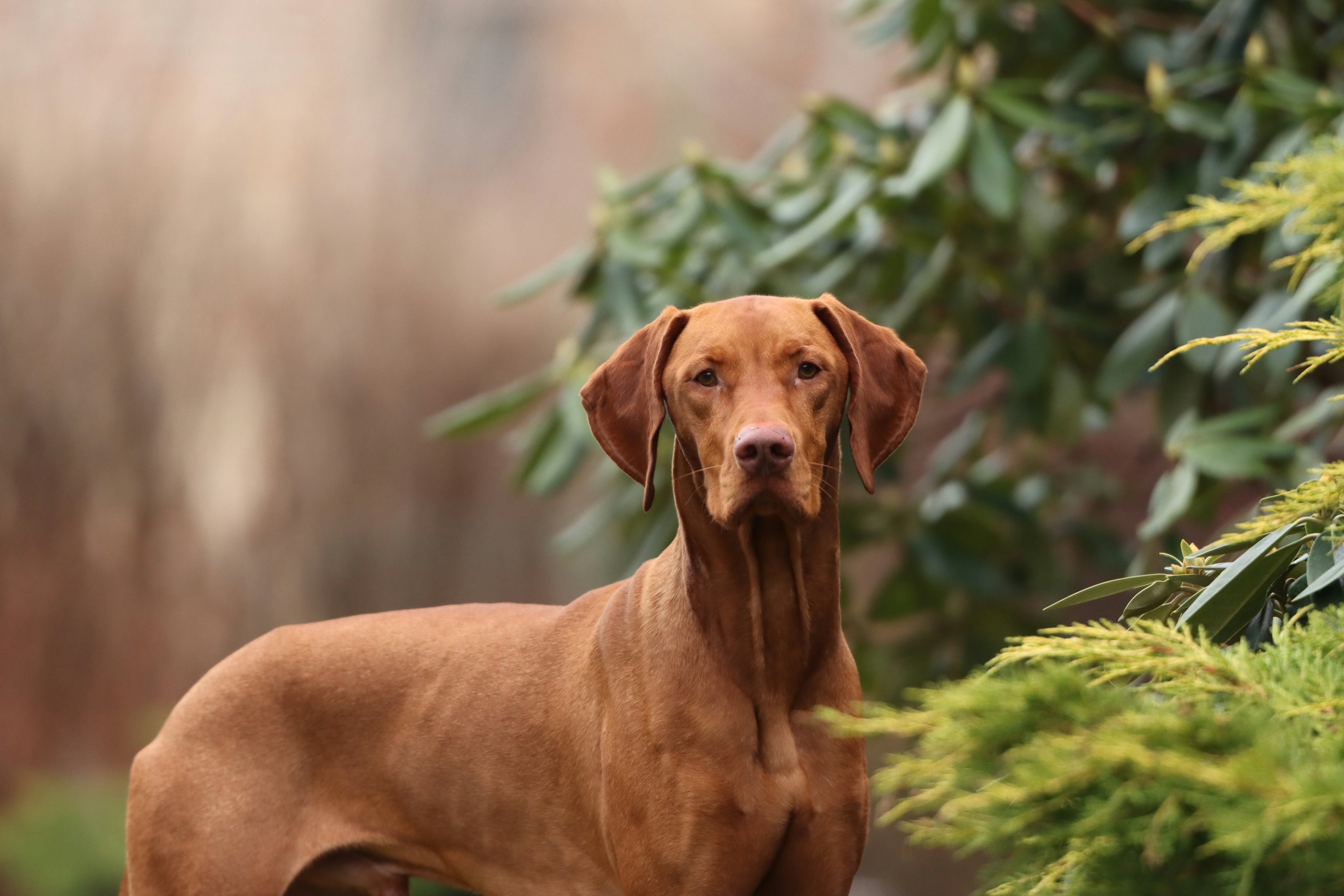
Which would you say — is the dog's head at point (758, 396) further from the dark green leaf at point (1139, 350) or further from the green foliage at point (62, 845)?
the green foliage at point (62, 845)

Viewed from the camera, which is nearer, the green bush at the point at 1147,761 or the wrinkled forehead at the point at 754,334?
the green bush at the point at 1147,761

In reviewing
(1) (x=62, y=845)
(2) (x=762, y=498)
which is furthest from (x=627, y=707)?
(1) (x=62, y=845)

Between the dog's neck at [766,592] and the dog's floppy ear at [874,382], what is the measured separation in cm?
6

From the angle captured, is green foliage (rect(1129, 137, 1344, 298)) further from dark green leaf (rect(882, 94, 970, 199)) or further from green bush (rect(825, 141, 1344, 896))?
dark green leaf (rect(882, 94, 970, 199))

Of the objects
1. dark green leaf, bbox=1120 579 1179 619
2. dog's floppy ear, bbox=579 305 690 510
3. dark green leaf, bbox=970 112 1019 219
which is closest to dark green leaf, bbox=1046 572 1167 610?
dark green leaf, bbox=1120 579 1179 619

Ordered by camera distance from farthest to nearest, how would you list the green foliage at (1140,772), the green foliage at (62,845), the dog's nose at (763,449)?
the green foliage at (62,845) → the dog's nose at (763,449) → the green foliage at (1140,772)

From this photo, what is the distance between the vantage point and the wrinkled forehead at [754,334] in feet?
5.15

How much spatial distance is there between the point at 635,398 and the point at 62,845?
14.8 ft

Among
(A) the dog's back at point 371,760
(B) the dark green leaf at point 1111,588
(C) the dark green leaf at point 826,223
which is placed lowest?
(A) the dog's back at point 371,760

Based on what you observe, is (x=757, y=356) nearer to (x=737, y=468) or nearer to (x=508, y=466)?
(x=737, y=468)

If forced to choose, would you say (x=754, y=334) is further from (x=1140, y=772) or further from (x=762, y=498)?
(x=1140, y=772)

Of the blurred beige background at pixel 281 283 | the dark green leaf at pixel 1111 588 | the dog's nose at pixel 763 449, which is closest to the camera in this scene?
the dark green leaf at pixel 1111 588

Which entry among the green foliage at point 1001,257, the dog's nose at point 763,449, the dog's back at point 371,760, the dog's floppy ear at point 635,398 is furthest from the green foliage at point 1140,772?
the green foliage at point 1001,257

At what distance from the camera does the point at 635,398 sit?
170cm
